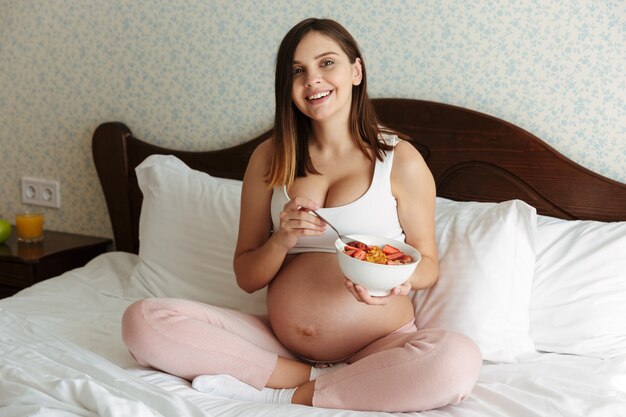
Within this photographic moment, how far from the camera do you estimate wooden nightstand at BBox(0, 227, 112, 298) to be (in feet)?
7.31

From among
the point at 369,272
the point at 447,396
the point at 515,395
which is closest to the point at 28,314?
the point at 369,272

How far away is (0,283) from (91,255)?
12.2 inches

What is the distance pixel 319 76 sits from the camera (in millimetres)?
1513

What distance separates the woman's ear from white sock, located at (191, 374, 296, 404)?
0.69 m

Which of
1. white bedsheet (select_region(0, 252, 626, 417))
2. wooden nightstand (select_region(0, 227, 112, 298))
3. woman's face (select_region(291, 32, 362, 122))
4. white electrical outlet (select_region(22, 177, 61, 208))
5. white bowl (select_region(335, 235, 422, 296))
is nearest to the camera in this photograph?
white bedsheet (select_region(0, 252, 626, 417))

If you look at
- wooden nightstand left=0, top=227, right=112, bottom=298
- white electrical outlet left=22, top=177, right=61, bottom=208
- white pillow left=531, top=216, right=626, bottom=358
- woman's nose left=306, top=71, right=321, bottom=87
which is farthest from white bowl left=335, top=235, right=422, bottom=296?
white electrical outlet left=22, top=177, right=61, bottom=208

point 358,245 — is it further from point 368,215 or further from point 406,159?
point 406,159

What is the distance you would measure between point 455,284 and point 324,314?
35 cm

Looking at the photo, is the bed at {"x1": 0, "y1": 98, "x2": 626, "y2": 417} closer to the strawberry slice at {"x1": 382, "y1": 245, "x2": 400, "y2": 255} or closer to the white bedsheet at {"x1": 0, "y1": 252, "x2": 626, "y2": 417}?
the white bedsheet at {"x1": 0, "y1": 252, "x2": 626, "y2": 417}

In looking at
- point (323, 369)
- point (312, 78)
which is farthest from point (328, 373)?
point (312, 78)

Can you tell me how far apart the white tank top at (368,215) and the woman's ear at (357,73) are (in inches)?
6.9

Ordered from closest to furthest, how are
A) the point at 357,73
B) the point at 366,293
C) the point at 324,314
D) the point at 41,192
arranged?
1. the point at 366,293
2. the point at 324,314
3. the point at 357,73
4. the point at 41,192

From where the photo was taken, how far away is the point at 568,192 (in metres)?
1.84

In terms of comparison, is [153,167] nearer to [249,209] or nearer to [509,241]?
[249,209]
